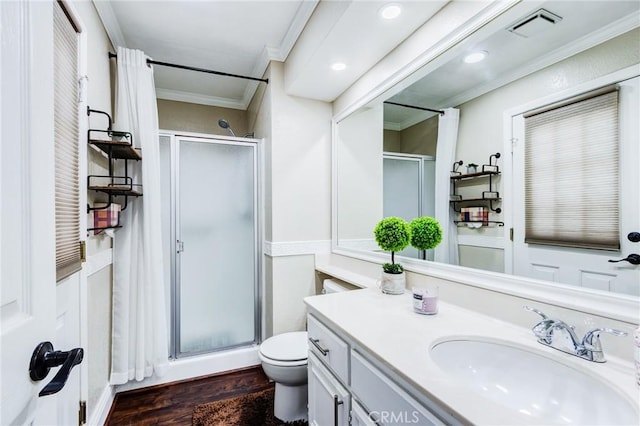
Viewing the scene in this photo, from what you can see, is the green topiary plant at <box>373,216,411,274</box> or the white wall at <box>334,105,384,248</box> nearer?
the green topiary plant at <box>373,216,411,274</box>

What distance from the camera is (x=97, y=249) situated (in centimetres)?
169

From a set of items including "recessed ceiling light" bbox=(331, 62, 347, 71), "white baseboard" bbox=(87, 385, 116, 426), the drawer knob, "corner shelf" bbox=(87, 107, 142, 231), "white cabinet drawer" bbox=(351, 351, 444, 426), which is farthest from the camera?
"recessed ceiling light" bbox=(331, 62, 347, 71)

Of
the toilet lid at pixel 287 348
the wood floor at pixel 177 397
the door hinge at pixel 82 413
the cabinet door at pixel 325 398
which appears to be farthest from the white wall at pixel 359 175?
the door hinge at pixel 82 413

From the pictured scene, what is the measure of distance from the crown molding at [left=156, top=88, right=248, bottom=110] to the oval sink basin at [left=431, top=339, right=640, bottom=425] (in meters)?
3.15

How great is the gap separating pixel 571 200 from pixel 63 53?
6.61ft

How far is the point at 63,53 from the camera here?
121cm

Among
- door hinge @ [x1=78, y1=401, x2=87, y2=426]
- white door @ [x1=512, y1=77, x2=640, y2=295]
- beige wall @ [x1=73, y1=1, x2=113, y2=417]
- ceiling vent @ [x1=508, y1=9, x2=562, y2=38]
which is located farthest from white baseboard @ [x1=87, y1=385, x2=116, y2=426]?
ceiling vent @ [x1=508, y1=9, x2=562, y2=38]

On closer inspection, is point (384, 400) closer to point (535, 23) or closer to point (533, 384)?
point (533, 384)

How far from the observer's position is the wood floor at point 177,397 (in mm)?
1850

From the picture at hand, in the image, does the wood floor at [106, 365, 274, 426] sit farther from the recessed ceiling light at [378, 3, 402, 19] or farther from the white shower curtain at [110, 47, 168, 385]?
the recessed ceiling light at [378, 3, 402, 19]

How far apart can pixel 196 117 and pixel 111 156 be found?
161 centimetres

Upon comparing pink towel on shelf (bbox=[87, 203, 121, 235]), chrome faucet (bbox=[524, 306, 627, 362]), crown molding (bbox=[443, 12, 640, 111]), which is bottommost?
chrome faucet (bbox=[524, 306, 627, 362])

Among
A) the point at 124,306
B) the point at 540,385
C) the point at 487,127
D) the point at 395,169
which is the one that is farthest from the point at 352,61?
the point at 124,306

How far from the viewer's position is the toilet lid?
1705mm
